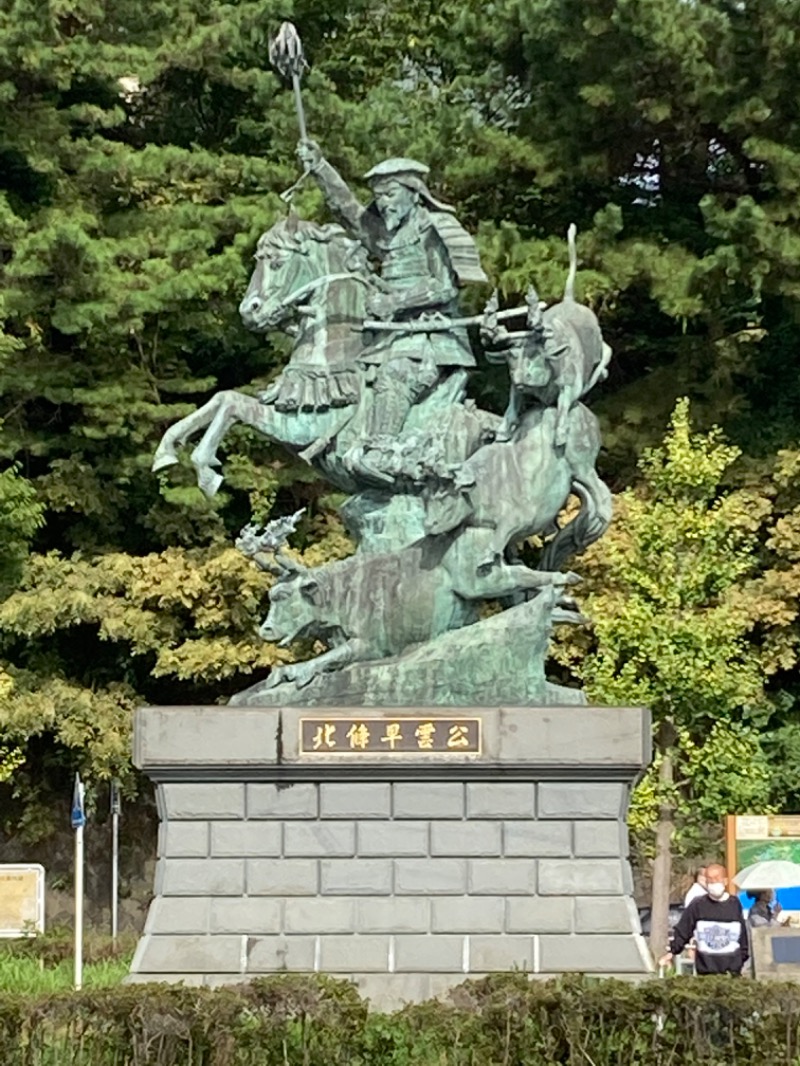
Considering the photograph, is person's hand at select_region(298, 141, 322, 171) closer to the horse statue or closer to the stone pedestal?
the horse statue

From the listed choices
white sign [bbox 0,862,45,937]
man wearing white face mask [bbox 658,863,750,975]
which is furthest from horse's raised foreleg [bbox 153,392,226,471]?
white sign [bbox 0,862,45,937]

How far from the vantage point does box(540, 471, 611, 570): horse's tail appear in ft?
37.7

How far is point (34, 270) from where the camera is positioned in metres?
18.8

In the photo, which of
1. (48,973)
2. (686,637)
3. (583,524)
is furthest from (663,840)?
(583,524)

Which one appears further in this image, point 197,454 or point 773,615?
point 773,615

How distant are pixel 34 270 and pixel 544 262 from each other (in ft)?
16.1

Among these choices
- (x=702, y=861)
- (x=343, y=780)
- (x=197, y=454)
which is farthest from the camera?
(x=702, y=861)

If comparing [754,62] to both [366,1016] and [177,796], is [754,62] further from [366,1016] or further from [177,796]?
[366,1016]

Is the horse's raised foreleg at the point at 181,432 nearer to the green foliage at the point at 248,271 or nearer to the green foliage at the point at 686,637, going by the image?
the green foliage at the point at 686,637

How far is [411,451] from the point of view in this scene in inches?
450

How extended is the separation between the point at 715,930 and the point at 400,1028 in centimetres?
379

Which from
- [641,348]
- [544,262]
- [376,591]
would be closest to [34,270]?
[544,262]

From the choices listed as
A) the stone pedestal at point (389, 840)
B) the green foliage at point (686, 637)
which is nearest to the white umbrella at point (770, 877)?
the green foliage at point (686, 637)

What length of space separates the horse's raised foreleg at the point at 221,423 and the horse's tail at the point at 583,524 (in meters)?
1.88
